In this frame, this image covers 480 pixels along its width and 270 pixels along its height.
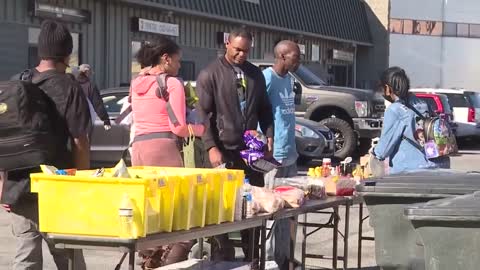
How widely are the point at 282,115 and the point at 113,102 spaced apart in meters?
8.38

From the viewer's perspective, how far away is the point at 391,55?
131 ft

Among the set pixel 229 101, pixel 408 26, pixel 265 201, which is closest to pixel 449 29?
pixel 408 26

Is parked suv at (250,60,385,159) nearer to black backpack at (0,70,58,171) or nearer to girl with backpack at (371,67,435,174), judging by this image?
girl with backpack at (371,67,435,174)

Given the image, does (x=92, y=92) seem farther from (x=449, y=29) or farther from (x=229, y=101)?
(x=449, y=29)

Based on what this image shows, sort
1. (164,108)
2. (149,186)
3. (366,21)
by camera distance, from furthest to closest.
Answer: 1. (366,21)
2. (164,108)
3. (149,186)

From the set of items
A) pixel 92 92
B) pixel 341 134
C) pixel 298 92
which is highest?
pixel 298 92

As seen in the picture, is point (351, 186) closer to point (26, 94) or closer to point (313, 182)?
point (313, 182)

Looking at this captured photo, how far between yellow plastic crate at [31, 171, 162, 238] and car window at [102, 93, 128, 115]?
1051cm

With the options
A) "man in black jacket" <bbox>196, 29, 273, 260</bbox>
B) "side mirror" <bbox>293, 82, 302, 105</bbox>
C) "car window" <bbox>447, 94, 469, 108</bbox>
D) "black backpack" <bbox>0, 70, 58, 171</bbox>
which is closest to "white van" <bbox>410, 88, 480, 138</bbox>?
"car window" <bbox>447, 94, 469, 108</bbox>

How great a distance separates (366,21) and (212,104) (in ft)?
102

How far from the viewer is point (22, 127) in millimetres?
4879

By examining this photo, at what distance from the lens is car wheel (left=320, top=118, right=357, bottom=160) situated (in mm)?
18000

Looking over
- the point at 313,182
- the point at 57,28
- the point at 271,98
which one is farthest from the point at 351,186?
the point at 57,28

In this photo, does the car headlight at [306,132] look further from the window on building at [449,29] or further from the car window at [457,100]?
the window on building at [449,29]
